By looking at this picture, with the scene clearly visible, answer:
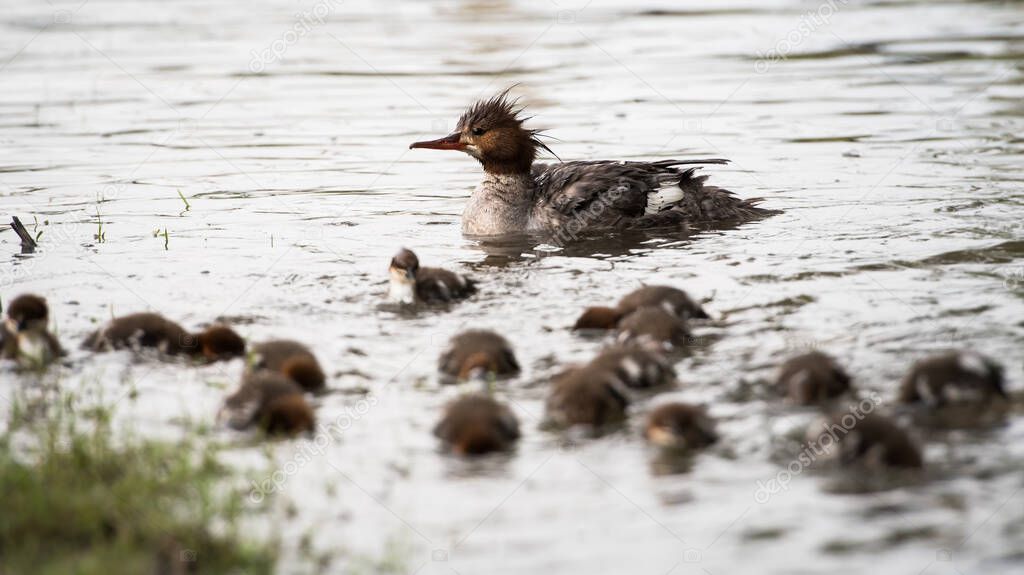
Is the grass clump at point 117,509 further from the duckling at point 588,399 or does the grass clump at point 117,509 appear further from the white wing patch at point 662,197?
the white wing patch at point 662,197

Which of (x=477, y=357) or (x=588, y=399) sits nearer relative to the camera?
(x=588, y=399)

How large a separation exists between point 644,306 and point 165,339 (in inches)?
89.1

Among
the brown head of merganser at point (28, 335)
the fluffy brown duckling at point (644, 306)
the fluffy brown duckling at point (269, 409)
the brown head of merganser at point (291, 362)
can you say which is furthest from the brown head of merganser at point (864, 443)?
the brown head of merganser at point (28, 335)

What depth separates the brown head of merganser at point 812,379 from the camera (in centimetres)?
488

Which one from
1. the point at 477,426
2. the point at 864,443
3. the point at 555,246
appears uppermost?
the point at 864,443

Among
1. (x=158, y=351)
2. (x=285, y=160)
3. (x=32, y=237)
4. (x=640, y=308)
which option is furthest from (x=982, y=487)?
(x=285, y=160)

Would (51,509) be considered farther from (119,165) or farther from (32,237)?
(119,165)

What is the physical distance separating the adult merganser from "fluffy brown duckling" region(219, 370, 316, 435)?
3.85m

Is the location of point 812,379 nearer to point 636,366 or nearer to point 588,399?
point 636,366

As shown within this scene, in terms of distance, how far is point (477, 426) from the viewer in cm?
458

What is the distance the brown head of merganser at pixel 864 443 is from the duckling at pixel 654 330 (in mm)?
1180

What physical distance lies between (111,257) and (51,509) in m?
4.10

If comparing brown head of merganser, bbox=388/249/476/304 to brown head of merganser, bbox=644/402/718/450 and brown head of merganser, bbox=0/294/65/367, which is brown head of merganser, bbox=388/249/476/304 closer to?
brown head of merganser, bbox=0/294/65/367

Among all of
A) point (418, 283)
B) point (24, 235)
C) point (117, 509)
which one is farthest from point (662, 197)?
point (117, 509)
